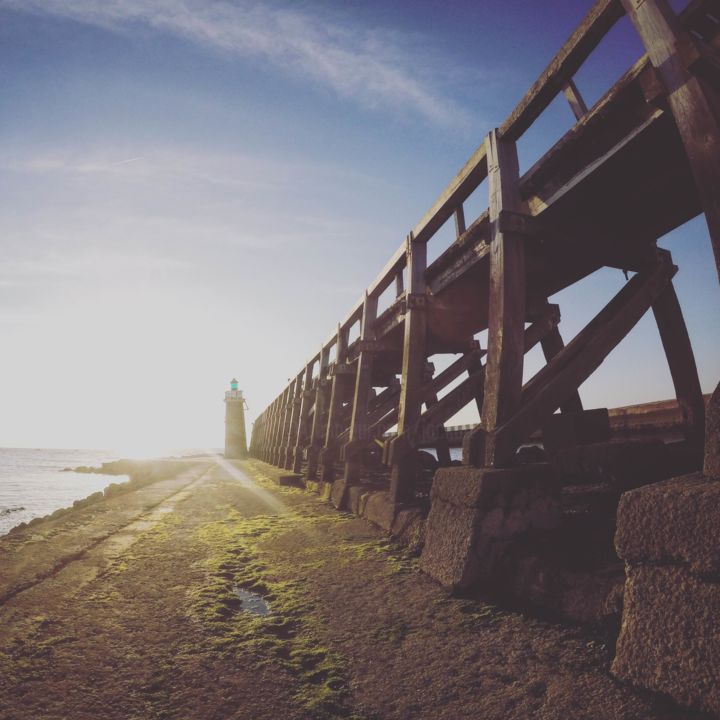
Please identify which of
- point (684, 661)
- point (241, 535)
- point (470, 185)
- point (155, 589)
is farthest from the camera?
point (241, 535)

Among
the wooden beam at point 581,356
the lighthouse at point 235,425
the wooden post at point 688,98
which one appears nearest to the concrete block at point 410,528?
the wooden beam at point 581,356

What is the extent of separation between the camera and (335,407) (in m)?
7.91

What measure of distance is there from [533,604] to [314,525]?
3.03 meters

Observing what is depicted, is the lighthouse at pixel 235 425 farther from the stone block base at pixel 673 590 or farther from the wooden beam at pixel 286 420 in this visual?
the stone block base at pixel 673 590

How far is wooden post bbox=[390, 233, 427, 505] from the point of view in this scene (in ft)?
13.4

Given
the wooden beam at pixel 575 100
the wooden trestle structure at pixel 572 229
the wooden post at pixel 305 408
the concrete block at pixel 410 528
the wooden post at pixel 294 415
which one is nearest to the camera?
the wooden trestle structure at pixel 572 229

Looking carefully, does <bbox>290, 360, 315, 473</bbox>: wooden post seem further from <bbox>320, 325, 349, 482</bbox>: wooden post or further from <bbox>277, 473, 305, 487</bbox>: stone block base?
<bbox>320, 325, 349, 482</bbox>: wooden post

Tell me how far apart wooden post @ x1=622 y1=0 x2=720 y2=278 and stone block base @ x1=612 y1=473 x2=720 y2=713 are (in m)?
0.89

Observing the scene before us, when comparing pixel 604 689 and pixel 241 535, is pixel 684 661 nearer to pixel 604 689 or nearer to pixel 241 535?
pixel 604 689

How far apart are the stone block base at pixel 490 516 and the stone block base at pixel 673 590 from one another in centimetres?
84

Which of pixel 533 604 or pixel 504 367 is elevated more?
pixel 504 367

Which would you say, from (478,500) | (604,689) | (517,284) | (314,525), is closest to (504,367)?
(517,284)

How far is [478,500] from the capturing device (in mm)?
2291

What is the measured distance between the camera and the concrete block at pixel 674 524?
1.25 meters
